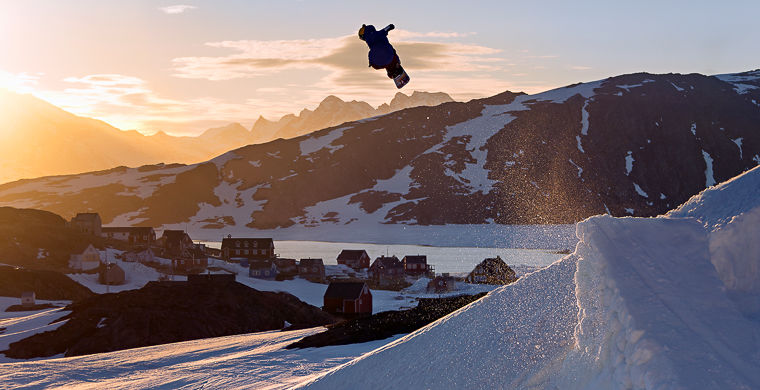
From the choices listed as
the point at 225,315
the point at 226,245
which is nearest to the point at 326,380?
the point at 225,315

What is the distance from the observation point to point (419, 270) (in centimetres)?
12988

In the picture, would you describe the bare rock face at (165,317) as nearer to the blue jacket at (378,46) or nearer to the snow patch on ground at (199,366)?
the snow patch on ground at (199,366)

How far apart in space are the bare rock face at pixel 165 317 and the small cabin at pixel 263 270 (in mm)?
43618

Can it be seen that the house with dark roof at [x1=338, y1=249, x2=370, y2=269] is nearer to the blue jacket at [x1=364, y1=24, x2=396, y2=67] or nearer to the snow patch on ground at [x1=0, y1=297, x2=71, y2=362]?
the snow patch on ground at [x1=0, y1=297, x2=71, y2=362]

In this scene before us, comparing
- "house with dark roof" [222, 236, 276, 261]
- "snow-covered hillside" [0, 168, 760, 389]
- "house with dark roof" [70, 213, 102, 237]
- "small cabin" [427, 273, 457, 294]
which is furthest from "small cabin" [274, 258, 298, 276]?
"snow-covered hillside" [0, 168, 760, 389]

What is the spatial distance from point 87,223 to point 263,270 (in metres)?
49.3

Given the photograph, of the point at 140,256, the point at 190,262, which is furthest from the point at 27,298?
the point at 190,262

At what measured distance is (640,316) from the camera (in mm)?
11656

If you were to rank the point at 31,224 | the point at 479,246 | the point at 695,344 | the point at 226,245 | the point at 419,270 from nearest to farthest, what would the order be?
the point at 695,344, the point at 31,224, the point at 419,270, the point at 226,245, the point at 479,246

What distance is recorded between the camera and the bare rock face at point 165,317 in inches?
2251

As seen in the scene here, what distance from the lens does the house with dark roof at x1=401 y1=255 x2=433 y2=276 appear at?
129m

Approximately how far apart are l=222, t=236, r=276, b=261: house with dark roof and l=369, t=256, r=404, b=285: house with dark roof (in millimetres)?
33591

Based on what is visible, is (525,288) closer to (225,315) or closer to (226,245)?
(225,315)

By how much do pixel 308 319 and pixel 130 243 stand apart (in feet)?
323
